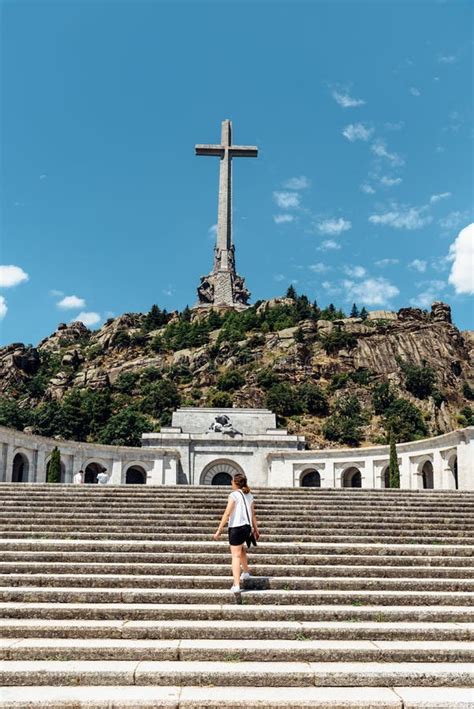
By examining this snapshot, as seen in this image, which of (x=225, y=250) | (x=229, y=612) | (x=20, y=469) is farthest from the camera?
(x=225, y=250)

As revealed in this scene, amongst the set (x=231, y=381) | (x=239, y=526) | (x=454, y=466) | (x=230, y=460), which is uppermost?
(x=231, y=381)

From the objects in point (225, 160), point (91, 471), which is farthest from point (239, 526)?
point (225, 160)

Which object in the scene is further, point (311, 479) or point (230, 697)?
point (311, 479)

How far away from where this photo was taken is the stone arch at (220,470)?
3662 centimetres

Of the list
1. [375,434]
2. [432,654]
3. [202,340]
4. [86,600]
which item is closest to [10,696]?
[86,600]

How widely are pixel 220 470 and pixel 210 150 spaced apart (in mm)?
48142

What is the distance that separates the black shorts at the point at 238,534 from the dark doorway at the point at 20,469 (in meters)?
23.1

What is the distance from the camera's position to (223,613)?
27.1 ft

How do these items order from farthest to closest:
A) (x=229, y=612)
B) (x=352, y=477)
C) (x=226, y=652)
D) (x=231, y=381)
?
(x=231, y=381) → (x=352, y=477) → (x=229, y=612) → (x=226, y=652)

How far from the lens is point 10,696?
612cm

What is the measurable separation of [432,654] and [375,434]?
52134 mm

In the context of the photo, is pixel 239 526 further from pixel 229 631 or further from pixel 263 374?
pixel 263 374

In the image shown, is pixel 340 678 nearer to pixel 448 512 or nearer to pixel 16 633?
pixel 16 633

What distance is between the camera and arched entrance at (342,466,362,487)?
3606 cm
